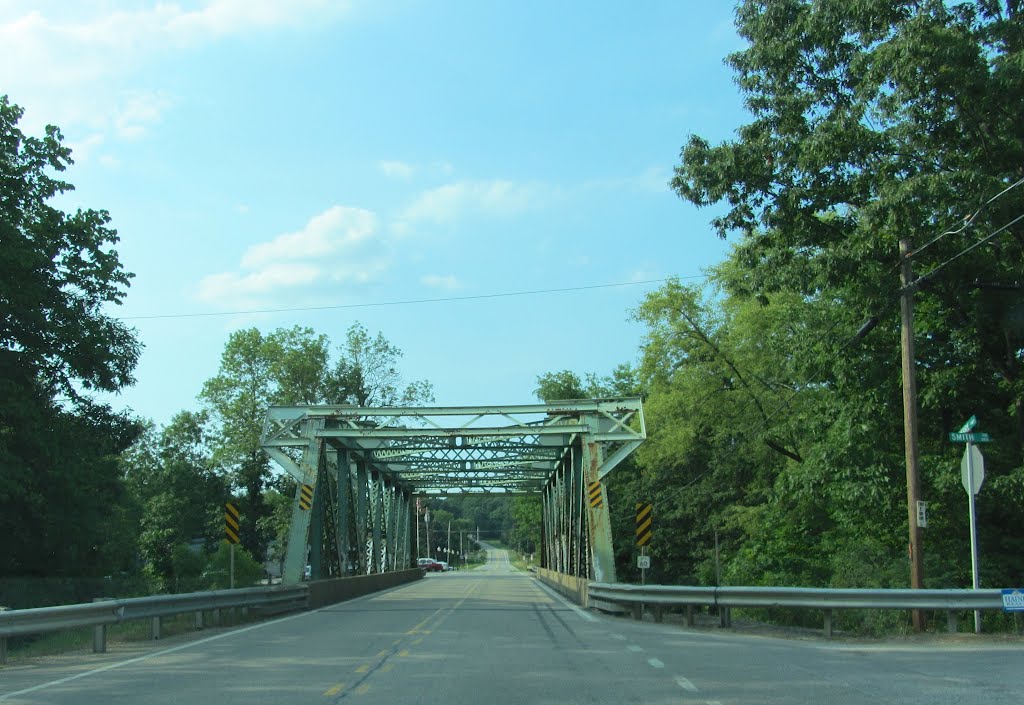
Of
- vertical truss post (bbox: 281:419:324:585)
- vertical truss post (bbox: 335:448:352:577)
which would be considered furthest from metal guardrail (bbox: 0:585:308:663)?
vertical truss post (bbox: 335:448:352:577)

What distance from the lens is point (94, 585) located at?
25.8 metres

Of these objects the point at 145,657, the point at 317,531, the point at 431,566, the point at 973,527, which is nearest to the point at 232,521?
the point at 145,657

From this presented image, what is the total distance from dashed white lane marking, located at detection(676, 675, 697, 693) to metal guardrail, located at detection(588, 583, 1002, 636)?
5.50m

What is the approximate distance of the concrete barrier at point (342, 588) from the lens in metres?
25.0

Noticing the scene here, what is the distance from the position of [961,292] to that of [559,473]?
26.7 m

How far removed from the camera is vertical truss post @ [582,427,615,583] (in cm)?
2576

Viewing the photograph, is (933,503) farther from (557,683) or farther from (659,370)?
(659,370)

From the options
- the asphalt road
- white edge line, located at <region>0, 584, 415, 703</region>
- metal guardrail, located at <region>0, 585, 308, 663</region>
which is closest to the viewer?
the asphalt road

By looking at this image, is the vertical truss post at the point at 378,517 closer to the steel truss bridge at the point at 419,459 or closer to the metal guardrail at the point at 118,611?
the steel truss bridge at the point at 419,459

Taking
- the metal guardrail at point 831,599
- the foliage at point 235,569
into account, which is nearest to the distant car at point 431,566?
the foliage at point 235,569

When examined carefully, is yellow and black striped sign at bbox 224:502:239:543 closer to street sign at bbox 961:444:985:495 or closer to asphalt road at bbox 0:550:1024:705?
asphalt road at bbox 0:550:1024:705

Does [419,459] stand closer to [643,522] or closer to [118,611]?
[643,522]

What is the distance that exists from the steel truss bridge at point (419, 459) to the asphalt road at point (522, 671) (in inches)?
419

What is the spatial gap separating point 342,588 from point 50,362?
10563 mm
